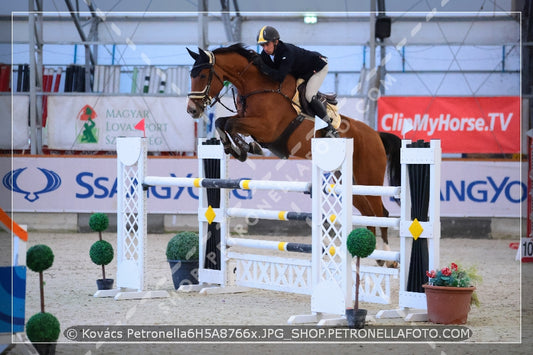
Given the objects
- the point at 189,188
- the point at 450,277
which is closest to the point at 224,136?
the point at 450,277

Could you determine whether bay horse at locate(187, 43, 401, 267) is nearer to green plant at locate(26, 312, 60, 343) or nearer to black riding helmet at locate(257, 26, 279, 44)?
black riding helmet at locate(257, 26, 279, 44)

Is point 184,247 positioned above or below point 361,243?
below

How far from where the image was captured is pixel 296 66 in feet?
21.0

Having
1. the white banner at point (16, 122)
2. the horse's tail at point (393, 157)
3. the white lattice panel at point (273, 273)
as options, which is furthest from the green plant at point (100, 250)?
the white banner at point (16, 122)

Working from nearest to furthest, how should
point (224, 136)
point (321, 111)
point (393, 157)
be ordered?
point (224, 136) → point (321, 111) → point (393, 157)

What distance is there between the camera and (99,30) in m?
13.7

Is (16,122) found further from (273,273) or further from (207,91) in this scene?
(273,273)

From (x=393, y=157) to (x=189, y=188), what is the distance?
15.5 feet

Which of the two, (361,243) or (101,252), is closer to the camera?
(361,243)

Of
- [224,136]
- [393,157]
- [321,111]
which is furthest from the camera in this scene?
[393,157]

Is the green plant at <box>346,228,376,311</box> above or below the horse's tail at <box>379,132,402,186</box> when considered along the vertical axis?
below

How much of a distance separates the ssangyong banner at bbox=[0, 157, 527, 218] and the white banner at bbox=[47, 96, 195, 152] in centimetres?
74

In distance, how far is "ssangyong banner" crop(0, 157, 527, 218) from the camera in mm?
11289

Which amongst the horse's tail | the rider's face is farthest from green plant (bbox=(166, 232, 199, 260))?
the horse's tail
